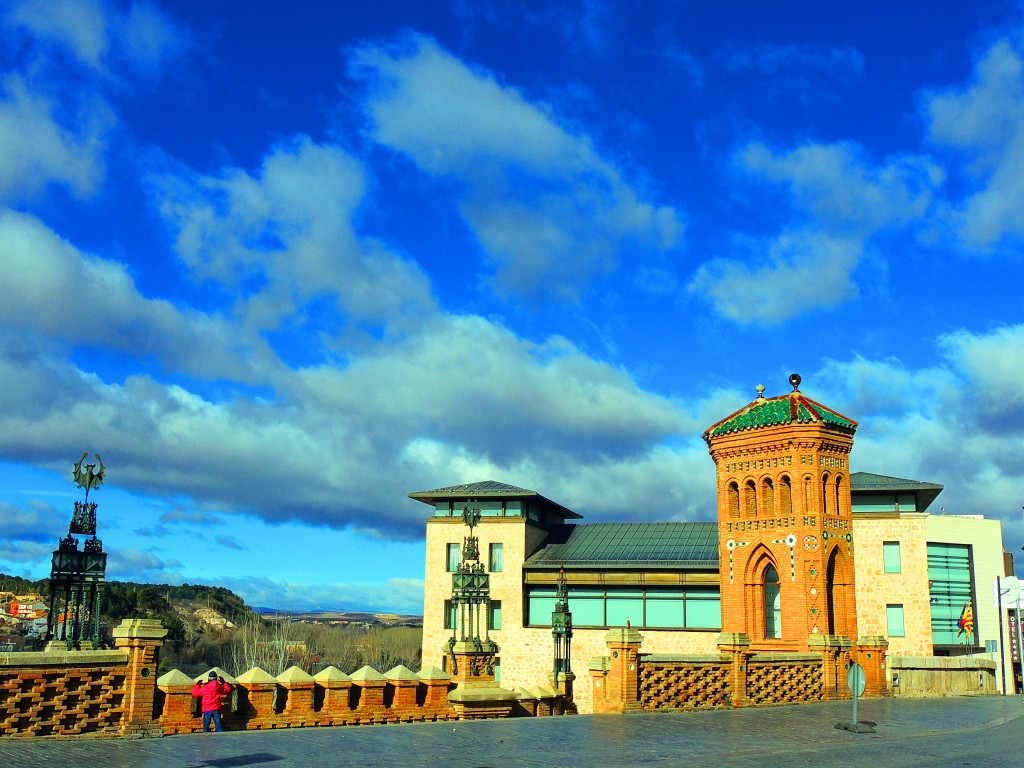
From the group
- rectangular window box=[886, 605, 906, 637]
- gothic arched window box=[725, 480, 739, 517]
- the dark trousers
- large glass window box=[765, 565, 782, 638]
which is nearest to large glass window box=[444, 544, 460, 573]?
gothic arched window box=[725, 480, 739, 517]

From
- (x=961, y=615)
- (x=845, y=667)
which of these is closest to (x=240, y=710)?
(x=845, y=667)

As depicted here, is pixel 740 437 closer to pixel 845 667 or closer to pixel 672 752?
pixel 845 667

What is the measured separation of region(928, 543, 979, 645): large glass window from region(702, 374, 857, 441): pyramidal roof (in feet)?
54.3

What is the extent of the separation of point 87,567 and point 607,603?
30.3m

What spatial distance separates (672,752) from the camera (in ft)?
51.3

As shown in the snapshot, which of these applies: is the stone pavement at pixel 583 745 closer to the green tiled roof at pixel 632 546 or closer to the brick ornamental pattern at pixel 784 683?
the brick ornamental pattern at pixel 784 683

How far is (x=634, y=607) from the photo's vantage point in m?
45.5

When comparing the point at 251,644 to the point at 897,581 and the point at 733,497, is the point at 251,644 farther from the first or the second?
the point at 733,497

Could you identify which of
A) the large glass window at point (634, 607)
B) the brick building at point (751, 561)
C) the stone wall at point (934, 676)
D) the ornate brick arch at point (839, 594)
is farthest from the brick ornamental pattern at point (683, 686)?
the large glass window at point (634, 607)

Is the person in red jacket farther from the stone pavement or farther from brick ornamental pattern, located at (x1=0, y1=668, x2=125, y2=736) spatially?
brick ornamental pattern, located at (x1=0, y1=668, x2=125, y2=736)

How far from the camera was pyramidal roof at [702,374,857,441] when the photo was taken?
32.2 m

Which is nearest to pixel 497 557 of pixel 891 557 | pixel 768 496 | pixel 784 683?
pixel 768 496

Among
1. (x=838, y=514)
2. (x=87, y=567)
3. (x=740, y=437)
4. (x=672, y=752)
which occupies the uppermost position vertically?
(x=740, y=437)

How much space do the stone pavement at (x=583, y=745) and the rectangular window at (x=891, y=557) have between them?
65.7 ft
